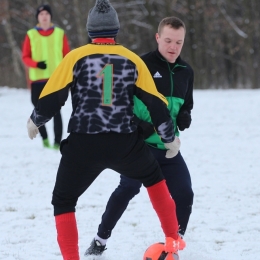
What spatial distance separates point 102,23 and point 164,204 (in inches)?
43.6

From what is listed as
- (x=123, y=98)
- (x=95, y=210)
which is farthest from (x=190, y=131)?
(x=123, y=98)

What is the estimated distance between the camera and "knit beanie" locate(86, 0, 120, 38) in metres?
3.38

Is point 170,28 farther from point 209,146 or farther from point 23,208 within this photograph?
point 209,146

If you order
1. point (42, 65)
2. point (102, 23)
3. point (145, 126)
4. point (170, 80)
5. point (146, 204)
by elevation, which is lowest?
point (146, 204)

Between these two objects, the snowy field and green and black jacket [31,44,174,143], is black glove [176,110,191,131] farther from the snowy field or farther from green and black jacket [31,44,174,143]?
the snowy field

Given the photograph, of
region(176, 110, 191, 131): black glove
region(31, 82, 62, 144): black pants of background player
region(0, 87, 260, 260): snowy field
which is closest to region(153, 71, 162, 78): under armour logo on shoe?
region(176, 110, 191, 131): black glove

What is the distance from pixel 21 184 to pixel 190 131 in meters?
4.62

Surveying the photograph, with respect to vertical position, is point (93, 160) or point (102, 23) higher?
point (102, 23)

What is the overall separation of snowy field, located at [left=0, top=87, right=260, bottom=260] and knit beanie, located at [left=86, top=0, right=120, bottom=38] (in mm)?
1599

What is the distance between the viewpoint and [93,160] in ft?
11.0

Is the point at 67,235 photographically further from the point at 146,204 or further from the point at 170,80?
the point at 146,204

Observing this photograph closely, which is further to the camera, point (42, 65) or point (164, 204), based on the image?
point (42, 65)

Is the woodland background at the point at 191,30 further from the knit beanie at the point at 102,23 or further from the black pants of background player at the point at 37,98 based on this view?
the knit beanie at the point at 102,23

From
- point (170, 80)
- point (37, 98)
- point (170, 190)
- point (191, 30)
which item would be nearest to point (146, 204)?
point (170, 190)
